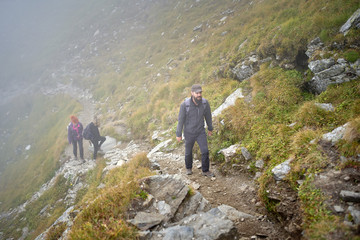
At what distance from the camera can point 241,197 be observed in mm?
4820

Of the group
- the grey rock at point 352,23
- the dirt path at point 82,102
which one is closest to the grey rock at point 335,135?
the grey rock at point 352,23

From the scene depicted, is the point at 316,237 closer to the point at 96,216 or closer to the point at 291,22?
the point at 96,216

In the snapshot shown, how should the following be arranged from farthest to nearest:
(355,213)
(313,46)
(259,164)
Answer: (313,46)
(259,164)
(355,213)

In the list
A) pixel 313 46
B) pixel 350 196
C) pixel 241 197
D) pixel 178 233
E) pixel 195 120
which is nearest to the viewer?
pixel 350 196

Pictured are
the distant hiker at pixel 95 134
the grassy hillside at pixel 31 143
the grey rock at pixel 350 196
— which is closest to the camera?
→ the grey rock at pixel 350 196

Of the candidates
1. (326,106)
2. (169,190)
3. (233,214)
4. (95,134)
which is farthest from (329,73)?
(95,134)

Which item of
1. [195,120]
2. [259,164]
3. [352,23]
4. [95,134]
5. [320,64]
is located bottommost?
[259,164]

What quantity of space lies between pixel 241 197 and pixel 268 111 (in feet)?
10.9

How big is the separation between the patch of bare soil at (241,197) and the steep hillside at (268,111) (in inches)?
4.8

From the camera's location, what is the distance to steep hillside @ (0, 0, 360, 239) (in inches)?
141

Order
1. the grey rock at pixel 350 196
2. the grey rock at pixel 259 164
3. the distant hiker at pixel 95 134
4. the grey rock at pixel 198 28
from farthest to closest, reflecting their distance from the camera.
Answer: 1. the grey rock at pixel 198 28
2. the distant hiker at pixel 95 134
3. the grey rock at pixel 259 164
4. the grey rock at pixel 350 196

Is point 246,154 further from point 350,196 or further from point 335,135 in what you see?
point 350,196

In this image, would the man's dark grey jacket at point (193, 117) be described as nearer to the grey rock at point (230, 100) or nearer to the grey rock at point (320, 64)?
the grey rock at point (230, 100)

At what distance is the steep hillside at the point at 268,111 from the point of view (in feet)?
11.8
